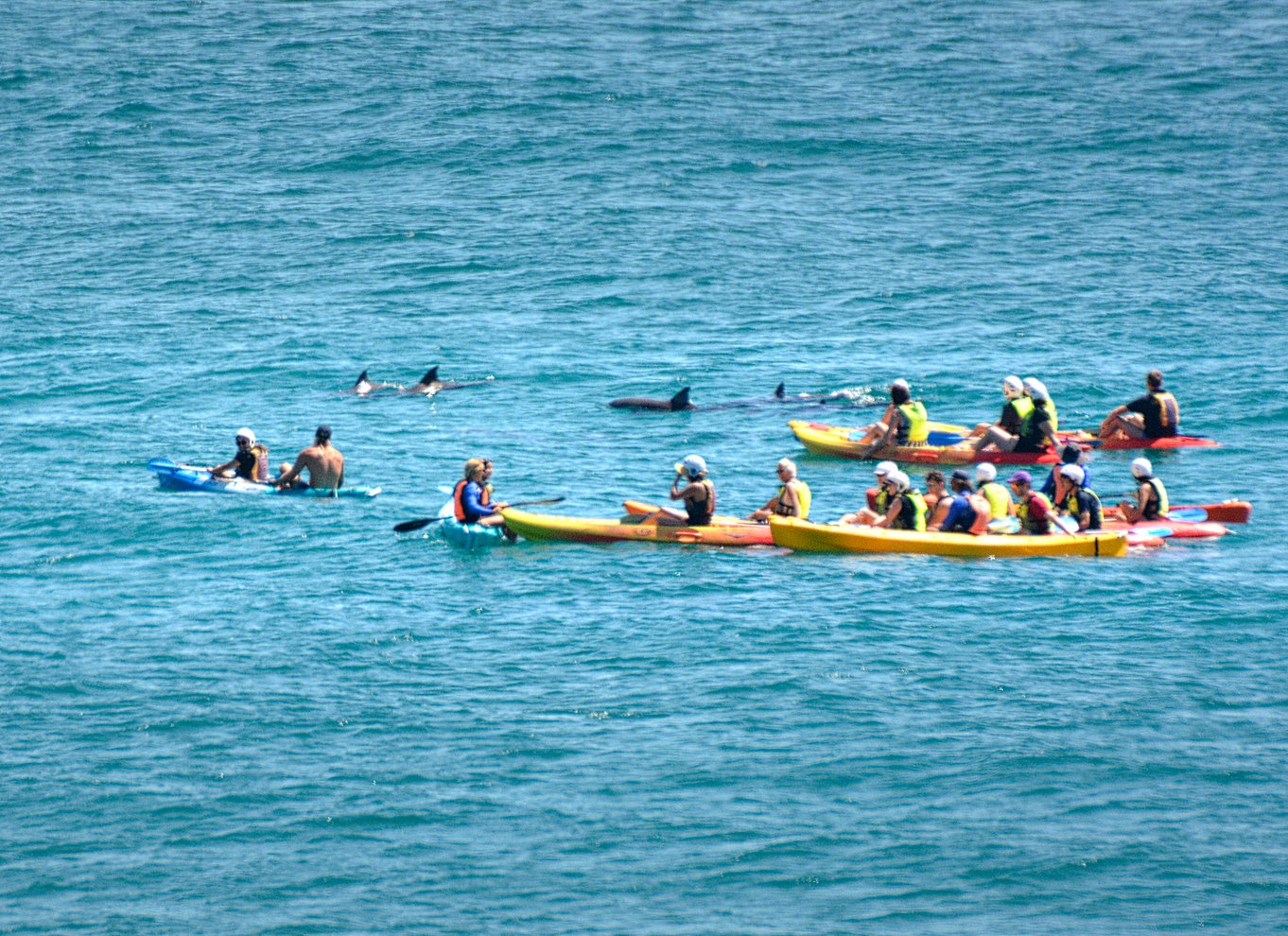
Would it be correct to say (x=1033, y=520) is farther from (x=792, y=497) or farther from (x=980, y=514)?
(x=792, y=497)

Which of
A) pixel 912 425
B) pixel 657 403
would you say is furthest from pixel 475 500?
pixel 657 403

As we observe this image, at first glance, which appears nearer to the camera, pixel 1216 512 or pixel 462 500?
pixel 462 500

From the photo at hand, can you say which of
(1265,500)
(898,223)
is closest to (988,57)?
(898,223)

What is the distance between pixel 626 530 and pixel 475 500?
2.23 metres

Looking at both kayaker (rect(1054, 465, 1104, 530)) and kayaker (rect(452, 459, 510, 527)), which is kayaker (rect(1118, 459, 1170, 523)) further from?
kayaker (rect(452, 459, 510, 527))

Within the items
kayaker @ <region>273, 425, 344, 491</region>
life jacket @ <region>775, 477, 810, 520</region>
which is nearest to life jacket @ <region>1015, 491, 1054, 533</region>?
life jacket @ <region>775, 477, 810, 520</region>

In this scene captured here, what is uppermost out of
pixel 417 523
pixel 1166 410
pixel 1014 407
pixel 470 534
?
pixel 1014 407

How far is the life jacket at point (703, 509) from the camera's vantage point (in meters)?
22.8

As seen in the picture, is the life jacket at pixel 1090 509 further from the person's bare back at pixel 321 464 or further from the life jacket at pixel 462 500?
the person's bare back at pixel 321 464

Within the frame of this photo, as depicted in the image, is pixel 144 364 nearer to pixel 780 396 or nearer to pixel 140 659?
pixel 780 396

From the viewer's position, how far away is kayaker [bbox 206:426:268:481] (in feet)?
86.6

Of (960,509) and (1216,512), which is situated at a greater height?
(960,509)

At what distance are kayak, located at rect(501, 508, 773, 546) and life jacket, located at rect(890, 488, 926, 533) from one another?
1845 millimetres

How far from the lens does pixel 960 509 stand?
22125mm
